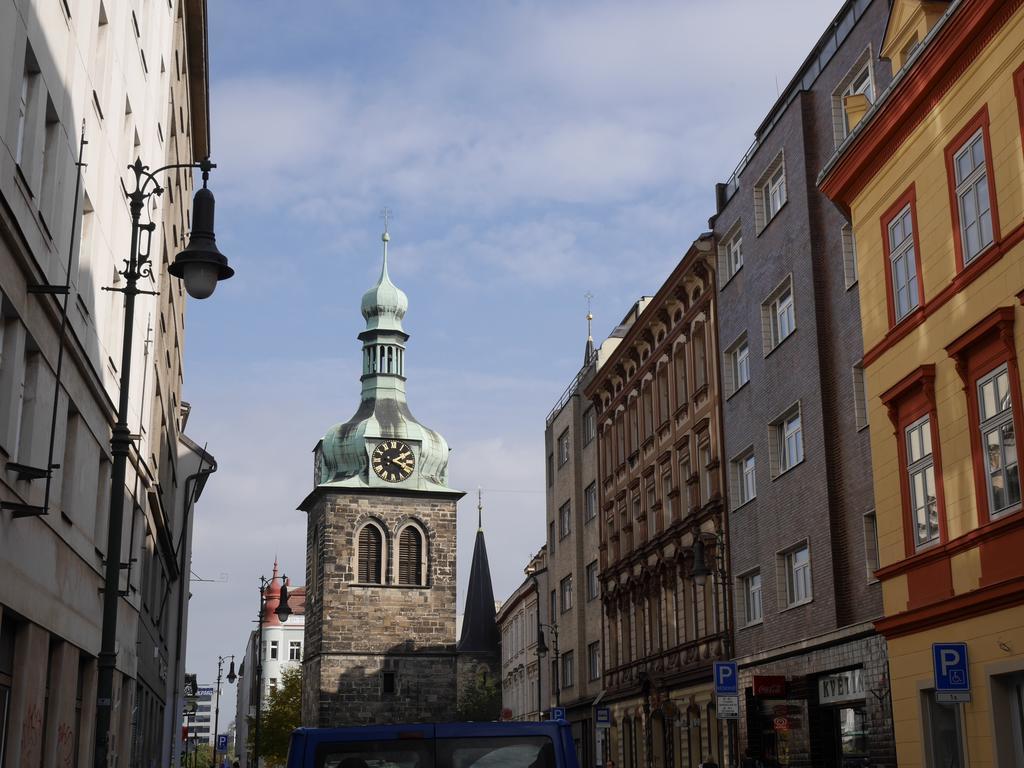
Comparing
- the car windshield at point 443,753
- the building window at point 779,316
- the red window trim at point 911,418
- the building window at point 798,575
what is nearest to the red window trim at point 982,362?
the red window trim at point 911,418

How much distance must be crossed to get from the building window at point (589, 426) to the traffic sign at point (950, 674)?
36576 mm

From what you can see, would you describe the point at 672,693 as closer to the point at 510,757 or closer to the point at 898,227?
the point at 898,227

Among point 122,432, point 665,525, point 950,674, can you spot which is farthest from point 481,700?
point 122,432

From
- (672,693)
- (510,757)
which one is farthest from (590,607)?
(510,757)

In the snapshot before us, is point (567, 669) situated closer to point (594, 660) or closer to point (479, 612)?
point (594, 660)

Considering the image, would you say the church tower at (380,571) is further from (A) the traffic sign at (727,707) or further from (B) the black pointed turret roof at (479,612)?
(A) the traffic sign at (727,707)

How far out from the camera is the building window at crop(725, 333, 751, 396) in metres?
34.7

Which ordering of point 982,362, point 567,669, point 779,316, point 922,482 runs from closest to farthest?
point 982,362 → point 922,482 → point 779,316 → point 567,669

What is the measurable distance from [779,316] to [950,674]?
56.6 ft

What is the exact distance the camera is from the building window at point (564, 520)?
2237 inches

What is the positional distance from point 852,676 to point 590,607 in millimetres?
26504

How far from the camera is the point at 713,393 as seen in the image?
36750 mm

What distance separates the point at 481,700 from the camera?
86500 mm

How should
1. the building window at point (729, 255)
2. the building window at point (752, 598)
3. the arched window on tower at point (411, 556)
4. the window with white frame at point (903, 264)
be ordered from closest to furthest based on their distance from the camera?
the window with white frame at point (903, 264) < the building window at point (752, 598) < the building window at point (729, 255) < the arched window on tower at point (411, 556)
